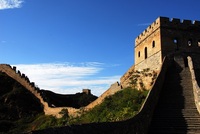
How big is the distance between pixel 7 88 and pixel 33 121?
37.1 feet

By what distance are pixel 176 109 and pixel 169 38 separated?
10.8m

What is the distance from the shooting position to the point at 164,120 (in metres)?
16.2

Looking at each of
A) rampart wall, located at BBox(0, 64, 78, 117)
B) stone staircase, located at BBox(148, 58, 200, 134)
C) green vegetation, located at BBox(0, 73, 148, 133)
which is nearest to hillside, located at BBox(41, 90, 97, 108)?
rampart wall, located at BBox(0, 64, 78, 117)

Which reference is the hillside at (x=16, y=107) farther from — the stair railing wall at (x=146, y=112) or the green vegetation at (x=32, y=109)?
the stair railing wall at (x=146, y=112)

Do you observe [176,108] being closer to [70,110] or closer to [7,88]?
[70,110]

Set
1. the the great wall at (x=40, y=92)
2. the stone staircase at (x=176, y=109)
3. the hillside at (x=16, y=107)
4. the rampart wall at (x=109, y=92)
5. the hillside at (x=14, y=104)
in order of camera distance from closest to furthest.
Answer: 1. the stone staircase at (x=176, y=109)
2. the rampart wall at (x=109, y=92)
3. the the great wall at (x=40, y=92)
4. the hillside at (x=16, y=107)
5. the hillside at (x=14, y=104)

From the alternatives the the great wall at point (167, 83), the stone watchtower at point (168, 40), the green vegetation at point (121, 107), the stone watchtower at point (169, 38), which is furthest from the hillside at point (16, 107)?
the stone watchtower at point (169, 38)

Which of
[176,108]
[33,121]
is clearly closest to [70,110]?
[33,121]

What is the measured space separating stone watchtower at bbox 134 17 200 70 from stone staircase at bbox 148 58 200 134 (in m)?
3.18

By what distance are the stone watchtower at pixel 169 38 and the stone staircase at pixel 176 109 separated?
3183 millimetres

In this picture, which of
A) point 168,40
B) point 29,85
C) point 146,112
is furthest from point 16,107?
point 146,112

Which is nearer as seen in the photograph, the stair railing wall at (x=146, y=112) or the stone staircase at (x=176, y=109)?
the stair railing wall at (x=146, y=112)

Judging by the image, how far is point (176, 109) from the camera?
17.5 metres

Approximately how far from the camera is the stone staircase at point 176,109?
49.9 feet
